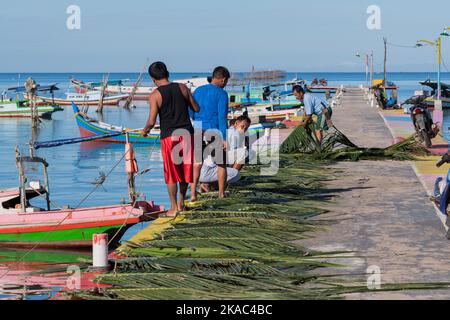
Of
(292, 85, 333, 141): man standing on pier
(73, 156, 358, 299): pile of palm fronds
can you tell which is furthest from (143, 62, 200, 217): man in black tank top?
(292, 85, 333, 141): man standing on pier

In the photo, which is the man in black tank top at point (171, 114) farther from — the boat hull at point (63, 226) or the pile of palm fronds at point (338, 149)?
the pile of palm fronds at point (338, 149)

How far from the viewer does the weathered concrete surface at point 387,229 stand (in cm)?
827

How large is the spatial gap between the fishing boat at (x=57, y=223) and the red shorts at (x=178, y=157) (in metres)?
2.44

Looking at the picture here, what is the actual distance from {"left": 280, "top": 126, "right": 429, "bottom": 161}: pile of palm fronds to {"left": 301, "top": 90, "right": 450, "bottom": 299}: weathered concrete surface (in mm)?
991

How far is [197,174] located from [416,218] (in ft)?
9.04

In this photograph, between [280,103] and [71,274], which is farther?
[280,103]

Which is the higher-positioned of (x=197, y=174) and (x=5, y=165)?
(x=197, y=174)

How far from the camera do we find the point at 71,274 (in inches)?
346

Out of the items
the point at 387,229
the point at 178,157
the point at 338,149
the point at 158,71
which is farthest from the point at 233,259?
the point at 338,149
